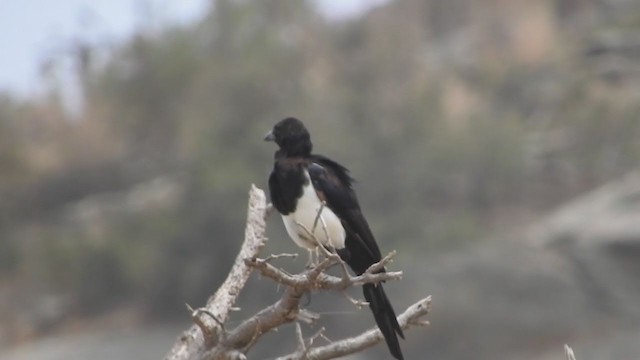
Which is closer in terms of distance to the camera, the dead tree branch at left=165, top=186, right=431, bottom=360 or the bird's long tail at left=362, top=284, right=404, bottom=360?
the dead tree branch at left=165, top=186, right=431, bottom=360

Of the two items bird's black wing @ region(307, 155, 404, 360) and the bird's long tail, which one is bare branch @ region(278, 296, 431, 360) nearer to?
the bird's long tail

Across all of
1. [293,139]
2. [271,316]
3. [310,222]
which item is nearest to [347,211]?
[310,222]

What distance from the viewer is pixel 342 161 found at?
75.1 feet

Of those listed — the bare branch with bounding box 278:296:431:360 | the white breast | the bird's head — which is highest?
the bird's head

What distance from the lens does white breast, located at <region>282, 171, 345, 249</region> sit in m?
6.11

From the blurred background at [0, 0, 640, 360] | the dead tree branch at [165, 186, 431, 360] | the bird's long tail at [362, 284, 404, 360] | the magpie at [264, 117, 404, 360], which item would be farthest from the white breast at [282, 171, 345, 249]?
the blurred background at [0, 0, 640, 360]

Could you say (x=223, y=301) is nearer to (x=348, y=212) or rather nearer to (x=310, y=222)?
(x=310, y=222)

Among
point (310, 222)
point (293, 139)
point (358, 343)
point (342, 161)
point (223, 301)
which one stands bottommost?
point (358, 343)

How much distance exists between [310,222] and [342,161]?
659 inches

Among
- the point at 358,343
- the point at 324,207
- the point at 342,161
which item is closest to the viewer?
the point at 358,343

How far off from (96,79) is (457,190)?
7257mm

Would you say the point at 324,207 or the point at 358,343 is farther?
the point at 324,207

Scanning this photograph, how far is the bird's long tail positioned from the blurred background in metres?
13.5

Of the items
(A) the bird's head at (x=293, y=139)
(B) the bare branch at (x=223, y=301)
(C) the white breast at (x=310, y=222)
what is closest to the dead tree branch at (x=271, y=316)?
(B) the bare branch at (x=223, y=301)
